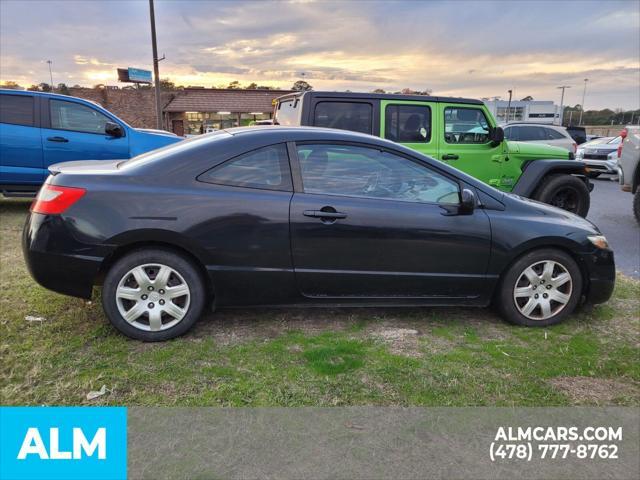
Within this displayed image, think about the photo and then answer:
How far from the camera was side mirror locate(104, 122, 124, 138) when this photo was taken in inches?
311

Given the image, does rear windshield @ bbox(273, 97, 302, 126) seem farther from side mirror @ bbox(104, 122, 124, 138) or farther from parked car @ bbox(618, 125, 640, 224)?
parked car @ bbox(618, 125, 640, 224)

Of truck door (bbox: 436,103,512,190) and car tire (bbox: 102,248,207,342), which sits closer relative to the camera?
car tire (bbox: 102,248,207,342)

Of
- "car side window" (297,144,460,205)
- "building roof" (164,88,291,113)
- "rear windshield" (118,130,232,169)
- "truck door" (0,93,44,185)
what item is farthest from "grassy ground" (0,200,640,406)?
"building roof" (164,88,291,113)

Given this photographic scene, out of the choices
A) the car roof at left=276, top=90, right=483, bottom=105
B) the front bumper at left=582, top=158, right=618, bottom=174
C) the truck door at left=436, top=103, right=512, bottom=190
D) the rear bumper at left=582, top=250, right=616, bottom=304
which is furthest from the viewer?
the front bumper at left=582, top=158, right=618, bottom=174

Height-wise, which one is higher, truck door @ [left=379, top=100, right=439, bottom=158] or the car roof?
the car roof

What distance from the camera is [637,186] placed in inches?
344

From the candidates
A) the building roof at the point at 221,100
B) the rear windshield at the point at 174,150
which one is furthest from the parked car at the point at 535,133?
the building roof at the point at 221,100

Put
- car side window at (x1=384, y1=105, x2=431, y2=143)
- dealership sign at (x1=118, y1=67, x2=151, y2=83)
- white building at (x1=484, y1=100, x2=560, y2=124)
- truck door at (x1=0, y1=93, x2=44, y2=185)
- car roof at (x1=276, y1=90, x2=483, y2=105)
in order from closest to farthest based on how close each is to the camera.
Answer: car roof at (x1=276, y1=90, x2=483, y2=105) → car side window at (x1=384, y1=105, x2=431, y2=143) → truck door at (x1=0, y1=93, x2=44, y2=185) → dealership sign at (x1=118, y1=67, x2=151, y2=83) → white building at (x1=484, y1=100, x2=560, y2=124)

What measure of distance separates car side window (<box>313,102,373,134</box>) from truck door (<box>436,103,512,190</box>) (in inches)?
40.8

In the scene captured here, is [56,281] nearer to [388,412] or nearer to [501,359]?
[388,412]

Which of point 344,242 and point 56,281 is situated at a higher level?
point 344,242

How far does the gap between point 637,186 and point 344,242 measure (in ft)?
25.2

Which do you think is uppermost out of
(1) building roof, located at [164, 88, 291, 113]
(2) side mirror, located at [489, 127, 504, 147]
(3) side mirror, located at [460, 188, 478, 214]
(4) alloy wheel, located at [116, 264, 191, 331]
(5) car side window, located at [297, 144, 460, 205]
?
(1) building roof, located at [164, 88, 291, 113]

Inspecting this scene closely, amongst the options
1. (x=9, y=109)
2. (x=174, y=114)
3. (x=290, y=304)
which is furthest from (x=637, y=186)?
(x=174, y=114)
